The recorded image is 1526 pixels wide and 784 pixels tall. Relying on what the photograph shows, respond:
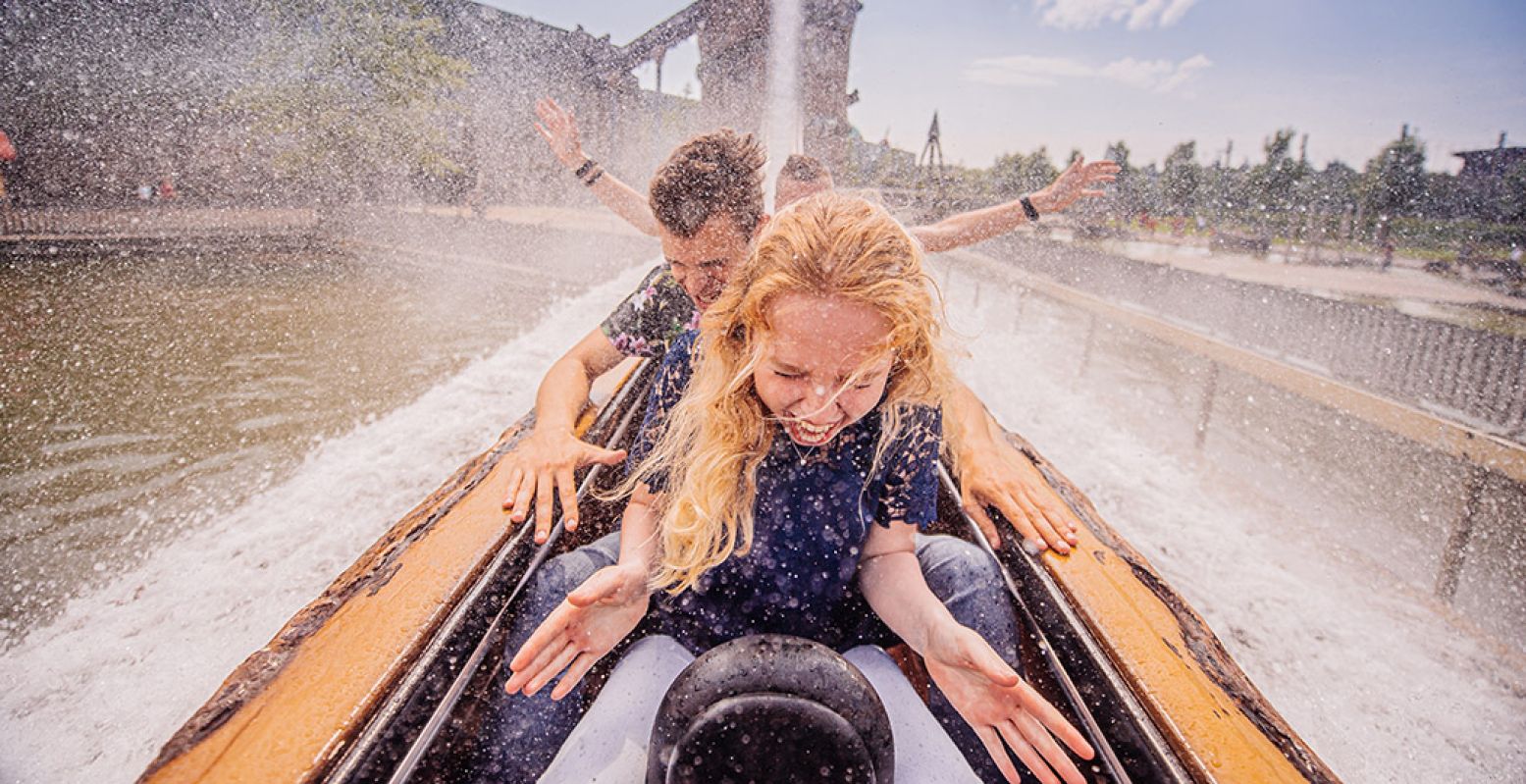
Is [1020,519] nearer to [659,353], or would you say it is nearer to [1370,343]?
[659,353]

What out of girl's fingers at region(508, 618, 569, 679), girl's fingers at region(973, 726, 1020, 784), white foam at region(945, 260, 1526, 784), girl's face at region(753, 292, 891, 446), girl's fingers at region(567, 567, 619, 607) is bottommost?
white foam at region(945, 260, 1526, 784)

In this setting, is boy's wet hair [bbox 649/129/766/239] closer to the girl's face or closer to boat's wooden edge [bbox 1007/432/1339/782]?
the girl's face

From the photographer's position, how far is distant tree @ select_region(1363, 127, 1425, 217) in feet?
116

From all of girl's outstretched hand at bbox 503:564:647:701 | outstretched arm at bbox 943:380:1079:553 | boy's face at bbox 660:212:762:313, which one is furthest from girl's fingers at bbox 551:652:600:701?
boy's face at bbox 660:212:762:313

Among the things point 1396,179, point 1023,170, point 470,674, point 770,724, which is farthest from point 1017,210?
point 1023,170

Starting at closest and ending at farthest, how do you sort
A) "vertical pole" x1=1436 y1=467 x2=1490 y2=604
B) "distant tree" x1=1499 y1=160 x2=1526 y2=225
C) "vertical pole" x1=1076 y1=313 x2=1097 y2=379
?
"vertical pole" x1=1436 y1=467 x2=1490 y2=604, "vertical pole" x1=1076 y1=313 x2=1097 y2=379, "distant tree" x1=1499 y1=160 x2=1526 y2=225

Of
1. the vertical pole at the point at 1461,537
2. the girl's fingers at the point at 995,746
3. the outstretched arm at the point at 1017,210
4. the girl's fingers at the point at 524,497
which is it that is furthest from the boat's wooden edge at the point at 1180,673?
the vertical pole at the point at 1461,537

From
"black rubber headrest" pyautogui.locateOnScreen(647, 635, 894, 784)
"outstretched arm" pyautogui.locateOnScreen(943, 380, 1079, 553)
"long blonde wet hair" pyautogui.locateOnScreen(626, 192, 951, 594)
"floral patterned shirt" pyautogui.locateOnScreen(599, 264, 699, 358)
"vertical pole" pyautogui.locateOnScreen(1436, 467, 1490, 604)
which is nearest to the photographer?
"black rubber headrest" pyautogui.locateOnScreen(647, 635, 894, 784)

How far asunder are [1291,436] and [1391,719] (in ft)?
14.7

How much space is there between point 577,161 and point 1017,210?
6.76 feet

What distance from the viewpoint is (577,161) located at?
9.43 feet

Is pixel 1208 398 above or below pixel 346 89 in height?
below

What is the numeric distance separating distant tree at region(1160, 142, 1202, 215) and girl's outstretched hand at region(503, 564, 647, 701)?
50.5 meters

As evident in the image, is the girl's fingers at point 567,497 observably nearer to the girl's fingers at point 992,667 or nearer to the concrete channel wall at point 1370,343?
the girl's fingers at point 992,667
